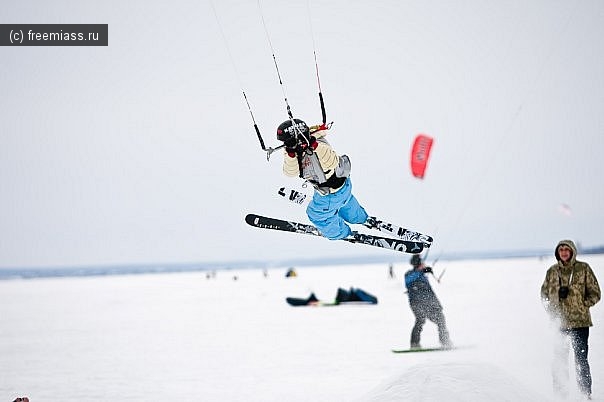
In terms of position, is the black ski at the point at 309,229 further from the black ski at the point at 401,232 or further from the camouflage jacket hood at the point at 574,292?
the camouflage jacket hood at the point at 574,292

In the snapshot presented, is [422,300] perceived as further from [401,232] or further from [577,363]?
[577,363]

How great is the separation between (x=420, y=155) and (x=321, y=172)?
7.31m

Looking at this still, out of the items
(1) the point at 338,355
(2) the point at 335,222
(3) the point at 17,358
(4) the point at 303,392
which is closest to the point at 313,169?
(2) the point at 335,222

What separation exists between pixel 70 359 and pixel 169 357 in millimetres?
1864

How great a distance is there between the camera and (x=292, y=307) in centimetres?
1973

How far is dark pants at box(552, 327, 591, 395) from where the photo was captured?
607 cm

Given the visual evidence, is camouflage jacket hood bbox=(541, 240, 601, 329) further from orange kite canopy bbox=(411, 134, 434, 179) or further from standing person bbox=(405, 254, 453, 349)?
orange kite canopy bbox=(411, 134, 434, 179)

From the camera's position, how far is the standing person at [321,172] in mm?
5887

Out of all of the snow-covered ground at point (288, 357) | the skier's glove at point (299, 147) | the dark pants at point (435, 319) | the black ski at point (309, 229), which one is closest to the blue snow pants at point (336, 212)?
the black ski at point (309, 229)

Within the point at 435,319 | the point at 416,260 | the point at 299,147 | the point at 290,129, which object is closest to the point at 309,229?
the point at 299,147

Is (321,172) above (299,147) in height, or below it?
below

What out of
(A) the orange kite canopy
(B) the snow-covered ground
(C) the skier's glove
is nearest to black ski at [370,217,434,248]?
(B) the snow-covered ground

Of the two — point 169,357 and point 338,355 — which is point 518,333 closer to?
point 338,355

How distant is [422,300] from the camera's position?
32.4ft
